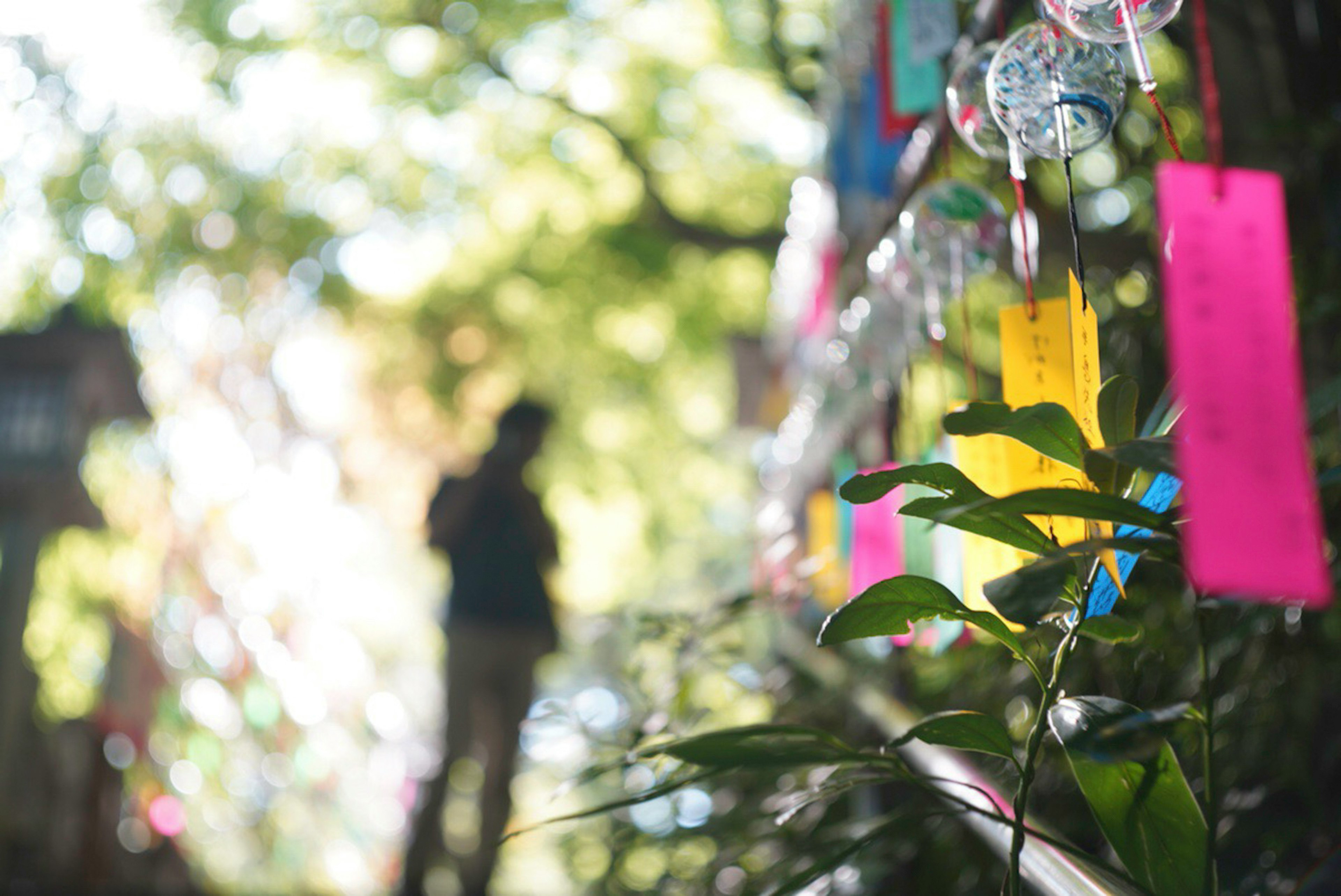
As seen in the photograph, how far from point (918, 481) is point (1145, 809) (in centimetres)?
19

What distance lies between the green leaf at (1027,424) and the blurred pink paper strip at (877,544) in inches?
19.6

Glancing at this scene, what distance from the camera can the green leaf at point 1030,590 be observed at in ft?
1.53

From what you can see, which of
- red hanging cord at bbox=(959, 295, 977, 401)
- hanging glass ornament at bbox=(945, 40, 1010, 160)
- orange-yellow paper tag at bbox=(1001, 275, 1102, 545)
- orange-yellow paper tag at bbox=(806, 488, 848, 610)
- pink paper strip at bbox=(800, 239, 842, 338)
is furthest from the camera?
pink paper strip at bbox=(800, 239, 842, 338)

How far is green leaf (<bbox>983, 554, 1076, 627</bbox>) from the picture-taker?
47 centimetres

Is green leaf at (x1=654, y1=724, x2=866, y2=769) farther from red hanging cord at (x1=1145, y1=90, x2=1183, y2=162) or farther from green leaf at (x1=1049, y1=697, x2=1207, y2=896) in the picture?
red hanging cord at (x1=1145, y1=90, x2=1183, y2=162)

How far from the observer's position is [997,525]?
1.85ft

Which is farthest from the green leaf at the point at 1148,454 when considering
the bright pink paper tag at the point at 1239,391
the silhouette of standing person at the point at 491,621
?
the silhouette of standing person at the point at 491,621

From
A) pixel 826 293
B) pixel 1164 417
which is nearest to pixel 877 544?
pixel 1164 417

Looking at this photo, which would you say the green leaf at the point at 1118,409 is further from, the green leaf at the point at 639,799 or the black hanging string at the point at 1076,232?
the green leaf at the point at 639,799

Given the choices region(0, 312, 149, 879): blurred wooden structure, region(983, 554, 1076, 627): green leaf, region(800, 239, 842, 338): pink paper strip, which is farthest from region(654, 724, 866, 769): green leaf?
region(0, 312, 149, 879): blurred wooden structure

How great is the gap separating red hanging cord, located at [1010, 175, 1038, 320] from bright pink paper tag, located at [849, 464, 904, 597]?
346mm

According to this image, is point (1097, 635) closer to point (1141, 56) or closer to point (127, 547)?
point (1141, 56)

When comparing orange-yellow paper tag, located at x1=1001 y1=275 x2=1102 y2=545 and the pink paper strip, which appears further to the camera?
the pink paper strip

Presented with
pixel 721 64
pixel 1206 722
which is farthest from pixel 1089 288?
pixel 721 64
